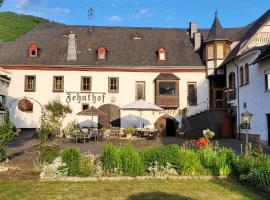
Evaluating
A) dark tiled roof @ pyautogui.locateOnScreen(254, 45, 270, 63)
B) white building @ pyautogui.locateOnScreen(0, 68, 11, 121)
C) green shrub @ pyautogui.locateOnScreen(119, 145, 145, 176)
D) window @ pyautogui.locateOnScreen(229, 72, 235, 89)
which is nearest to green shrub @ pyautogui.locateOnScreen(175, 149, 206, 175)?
green shrub @ pyautogui.locateOnScreen(119, 145, 145, 176)

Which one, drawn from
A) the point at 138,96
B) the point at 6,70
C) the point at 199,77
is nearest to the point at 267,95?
the point at 199,77

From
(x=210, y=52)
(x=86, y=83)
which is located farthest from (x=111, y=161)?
(x=210, y=52)

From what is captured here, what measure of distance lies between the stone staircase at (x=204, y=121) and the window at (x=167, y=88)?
114 inches

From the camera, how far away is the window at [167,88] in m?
31.4

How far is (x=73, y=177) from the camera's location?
10469mm

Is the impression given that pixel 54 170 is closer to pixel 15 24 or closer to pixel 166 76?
pixel 166 76

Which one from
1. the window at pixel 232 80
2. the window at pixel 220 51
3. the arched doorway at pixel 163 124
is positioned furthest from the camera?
the arched doorway at pixel 163 124

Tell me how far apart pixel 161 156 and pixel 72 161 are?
8.78 ft

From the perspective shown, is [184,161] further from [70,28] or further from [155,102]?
[70,28]

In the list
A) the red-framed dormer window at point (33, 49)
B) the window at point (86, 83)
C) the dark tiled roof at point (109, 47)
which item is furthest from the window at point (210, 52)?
the red-framed dormer window at point (33, 49)

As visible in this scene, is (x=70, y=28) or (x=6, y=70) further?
(x=70, y=28)

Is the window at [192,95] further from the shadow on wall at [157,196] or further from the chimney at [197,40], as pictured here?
the shadow on wall at [157,196]

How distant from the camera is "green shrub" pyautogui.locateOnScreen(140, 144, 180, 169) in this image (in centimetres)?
1101

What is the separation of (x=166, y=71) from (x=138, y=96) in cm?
338
